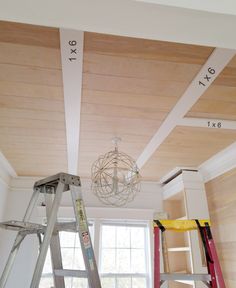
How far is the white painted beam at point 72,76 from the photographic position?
3.85 feet

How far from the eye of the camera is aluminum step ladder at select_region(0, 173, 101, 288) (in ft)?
3.51

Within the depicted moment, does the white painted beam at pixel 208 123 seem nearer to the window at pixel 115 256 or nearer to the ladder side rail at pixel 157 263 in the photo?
the ladder side rail at pixel 157 263

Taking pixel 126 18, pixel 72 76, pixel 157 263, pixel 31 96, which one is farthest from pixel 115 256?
pixel 126 18

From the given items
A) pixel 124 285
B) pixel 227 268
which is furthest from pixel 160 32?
pixel 124 285

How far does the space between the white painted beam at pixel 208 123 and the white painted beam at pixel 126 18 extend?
920 millimetres

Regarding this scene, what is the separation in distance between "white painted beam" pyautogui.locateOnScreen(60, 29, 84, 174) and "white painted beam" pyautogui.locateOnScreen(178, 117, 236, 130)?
79 cm

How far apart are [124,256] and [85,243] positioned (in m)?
2.30

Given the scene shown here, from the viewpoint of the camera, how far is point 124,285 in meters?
3.10

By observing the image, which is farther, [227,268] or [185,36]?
[227,268]

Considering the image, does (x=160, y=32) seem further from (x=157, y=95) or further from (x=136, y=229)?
(x=136, y=229)

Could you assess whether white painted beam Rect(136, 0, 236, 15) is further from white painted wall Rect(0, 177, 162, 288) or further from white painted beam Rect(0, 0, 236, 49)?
white painted wall Rect(0, 177, 162, 288)

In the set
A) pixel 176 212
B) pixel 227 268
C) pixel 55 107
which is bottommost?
pixel 227 268

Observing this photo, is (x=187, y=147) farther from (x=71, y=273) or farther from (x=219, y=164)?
(x=71, y=273)

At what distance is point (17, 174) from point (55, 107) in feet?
5.72
